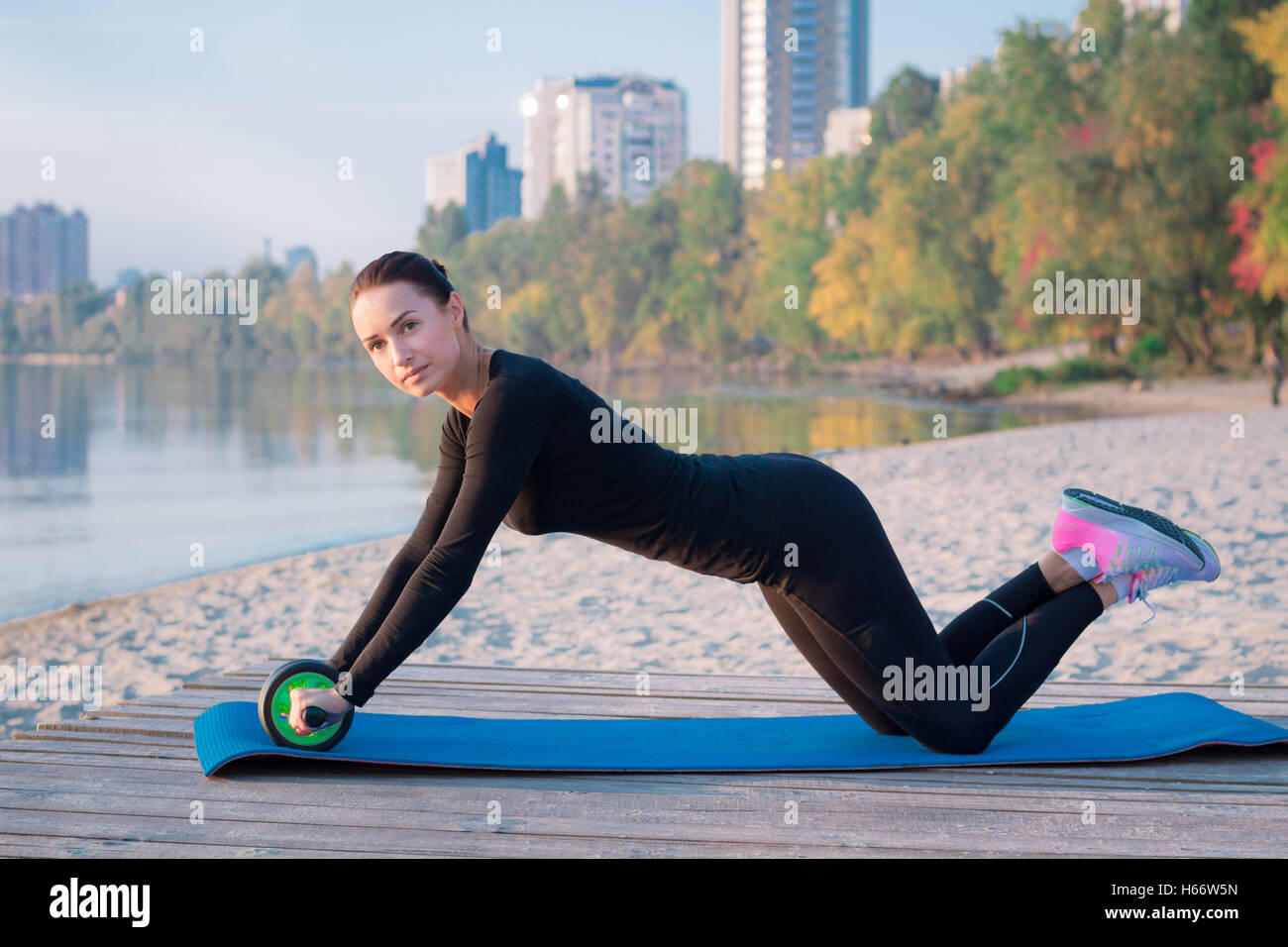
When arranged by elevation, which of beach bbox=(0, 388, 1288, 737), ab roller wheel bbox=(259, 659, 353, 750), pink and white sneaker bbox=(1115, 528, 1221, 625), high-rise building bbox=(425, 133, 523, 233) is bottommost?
beach bbox=(0, 388, 1288, 737)

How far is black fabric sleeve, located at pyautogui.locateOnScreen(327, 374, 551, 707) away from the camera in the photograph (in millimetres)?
2615

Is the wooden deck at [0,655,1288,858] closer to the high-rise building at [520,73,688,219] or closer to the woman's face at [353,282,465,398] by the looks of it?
the woman's face at [353,282,465,398]

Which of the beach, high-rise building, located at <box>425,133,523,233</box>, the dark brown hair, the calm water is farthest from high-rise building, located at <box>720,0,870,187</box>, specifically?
the dark brown hair

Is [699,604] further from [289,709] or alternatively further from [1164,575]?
[289,709]

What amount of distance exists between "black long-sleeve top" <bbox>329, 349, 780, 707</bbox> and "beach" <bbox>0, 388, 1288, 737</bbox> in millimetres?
1847

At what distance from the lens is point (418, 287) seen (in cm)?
→ 270

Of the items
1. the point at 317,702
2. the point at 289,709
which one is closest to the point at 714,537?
the point at 317,702

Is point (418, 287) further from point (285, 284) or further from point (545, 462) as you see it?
point (285, 284)

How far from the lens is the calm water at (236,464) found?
12703 millimetres

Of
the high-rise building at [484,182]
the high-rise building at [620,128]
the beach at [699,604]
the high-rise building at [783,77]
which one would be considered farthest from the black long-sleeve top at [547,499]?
the high-rise building at [484,182]

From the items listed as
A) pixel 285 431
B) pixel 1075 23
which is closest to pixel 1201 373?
pixel 1075 23

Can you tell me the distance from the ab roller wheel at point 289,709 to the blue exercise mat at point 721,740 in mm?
31

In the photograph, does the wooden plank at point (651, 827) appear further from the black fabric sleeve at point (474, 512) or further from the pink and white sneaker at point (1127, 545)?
the pink and white sneaker at point (1127, 545)

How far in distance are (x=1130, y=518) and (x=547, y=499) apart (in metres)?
1.55
